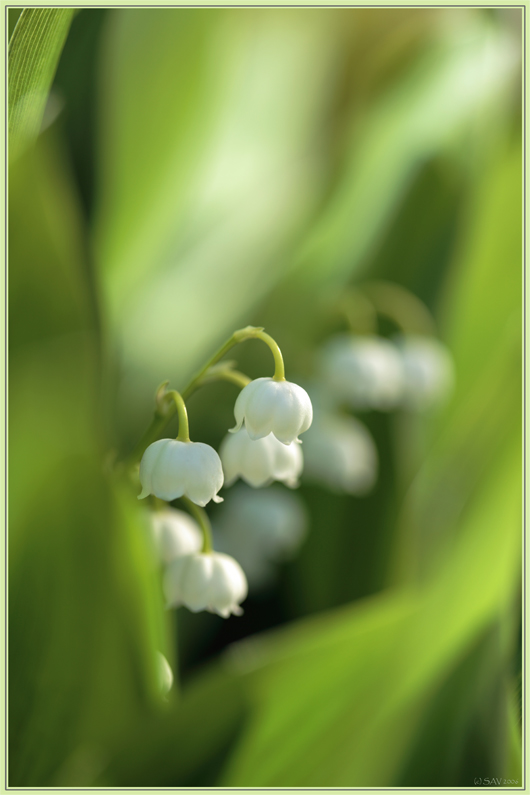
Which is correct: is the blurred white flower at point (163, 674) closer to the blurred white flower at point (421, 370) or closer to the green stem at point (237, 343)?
the green stem at point (237, 343)

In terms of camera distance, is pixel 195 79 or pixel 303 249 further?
pixel 195 79

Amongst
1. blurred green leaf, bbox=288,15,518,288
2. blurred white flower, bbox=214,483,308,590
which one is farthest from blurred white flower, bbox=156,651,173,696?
blurred green leaf, bbox=288,15,518,288

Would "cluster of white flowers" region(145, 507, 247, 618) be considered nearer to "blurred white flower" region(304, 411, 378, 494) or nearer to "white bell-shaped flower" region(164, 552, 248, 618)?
"white bell-shaped flower" region(164, 552, 248, 618)

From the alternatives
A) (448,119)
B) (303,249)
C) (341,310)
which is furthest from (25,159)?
(448,119)

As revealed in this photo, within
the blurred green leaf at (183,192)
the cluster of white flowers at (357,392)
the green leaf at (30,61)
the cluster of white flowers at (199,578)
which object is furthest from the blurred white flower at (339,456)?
the green leaf at (30,61)

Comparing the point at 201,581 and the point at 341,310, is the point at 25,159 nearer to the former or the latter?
the point at 201,581

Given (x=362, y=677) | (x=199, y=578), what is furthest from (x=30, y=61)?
(x=362, y=677)
